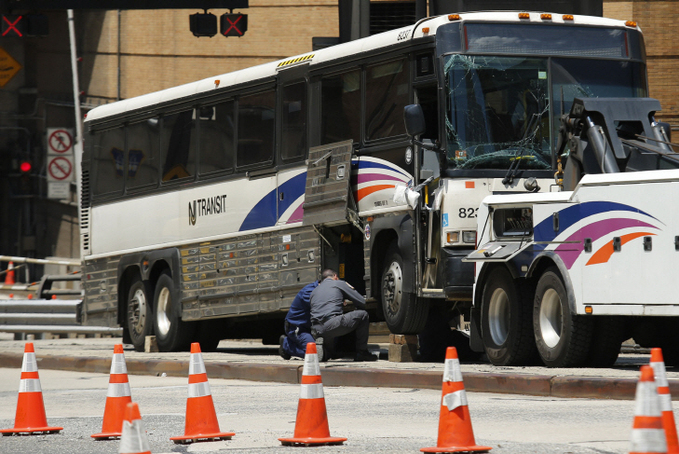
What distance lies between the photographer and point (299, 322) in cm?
1545

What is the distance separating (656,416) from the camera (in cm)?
451

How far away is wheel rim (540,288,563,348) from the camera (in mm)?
12188

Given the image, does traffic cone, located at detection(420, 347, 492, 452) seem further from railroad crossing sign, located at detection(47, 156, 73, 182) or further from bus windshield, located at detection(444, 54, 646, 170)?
railroad crossing sign, located at detection(47, 156, 73, 182)

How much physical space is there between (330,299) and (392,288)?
0.73 metres

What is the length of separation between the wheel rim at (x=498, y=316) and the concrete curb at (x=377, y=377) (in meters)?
1.21

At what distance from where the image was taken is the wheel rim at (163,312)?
1941cm

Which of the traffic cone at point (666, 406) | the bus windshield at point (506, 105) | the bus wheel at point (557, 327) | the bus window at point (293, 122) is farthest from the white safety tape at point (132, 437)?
the bus window at point (293, 122)

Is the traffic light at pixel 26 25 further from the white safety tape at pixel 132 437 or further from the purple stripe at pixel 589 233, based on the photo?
the white safety tape at pixel 132 437

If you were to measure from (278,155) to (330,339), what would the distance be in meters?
3.00

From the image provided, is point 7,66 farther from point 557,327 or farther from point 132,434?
point 132,434

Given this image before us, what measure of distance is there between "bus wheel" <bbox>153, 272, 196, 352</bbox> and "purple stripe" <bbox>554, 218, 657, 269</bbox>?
27.7 feet

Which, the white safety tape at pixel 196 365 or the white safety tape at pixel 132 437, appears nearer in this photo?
the white safety tape at pixel 132 437

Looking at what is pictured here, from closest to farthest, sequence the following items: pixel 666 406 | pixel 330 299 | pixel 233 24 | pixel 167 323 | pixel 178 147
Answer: pixel 666 406 < pixel 330 299 < pixel 178 147 < pixel 167 323 < pixel 233 24

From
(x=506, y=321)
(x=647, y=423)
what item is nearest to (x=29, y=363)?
(x=506, y=321)
